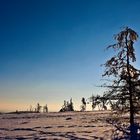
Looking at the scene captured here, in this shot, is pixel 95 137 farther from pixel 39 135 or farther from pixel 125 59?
pixel 125 59

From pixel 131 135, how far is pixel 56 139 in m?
4.34

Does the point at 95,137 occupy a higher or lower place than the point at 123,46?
lower

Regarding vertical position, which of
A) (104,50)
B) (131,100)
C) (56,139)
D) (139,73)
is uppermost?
(104,50)

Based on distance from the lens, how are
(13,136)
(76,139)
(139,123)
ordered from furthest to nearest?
(139,123) < (13,136) < (76,139)

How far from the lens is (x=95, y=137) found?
19703mm

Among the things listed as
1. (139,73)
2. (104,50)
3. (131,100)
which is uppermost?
(104,50)

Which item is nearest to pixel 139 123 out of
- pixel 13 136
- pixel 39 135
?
pixel 39 135

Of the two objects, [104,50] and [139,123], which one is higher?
[104,50]

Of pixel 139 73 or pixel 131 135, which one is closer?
pixel 131 135

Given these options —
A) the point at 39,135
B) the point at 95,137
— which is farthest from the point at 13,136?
the point at 95,137

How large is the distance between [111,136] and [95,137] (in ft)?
3.07

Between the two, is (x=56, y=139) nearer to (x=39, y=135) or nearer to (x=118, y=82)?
(x=39, y=135)

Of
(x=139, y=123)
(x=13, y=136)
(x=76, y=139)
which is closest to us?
(x=76, y=139)

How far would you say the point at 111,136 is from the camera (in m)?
19.7
